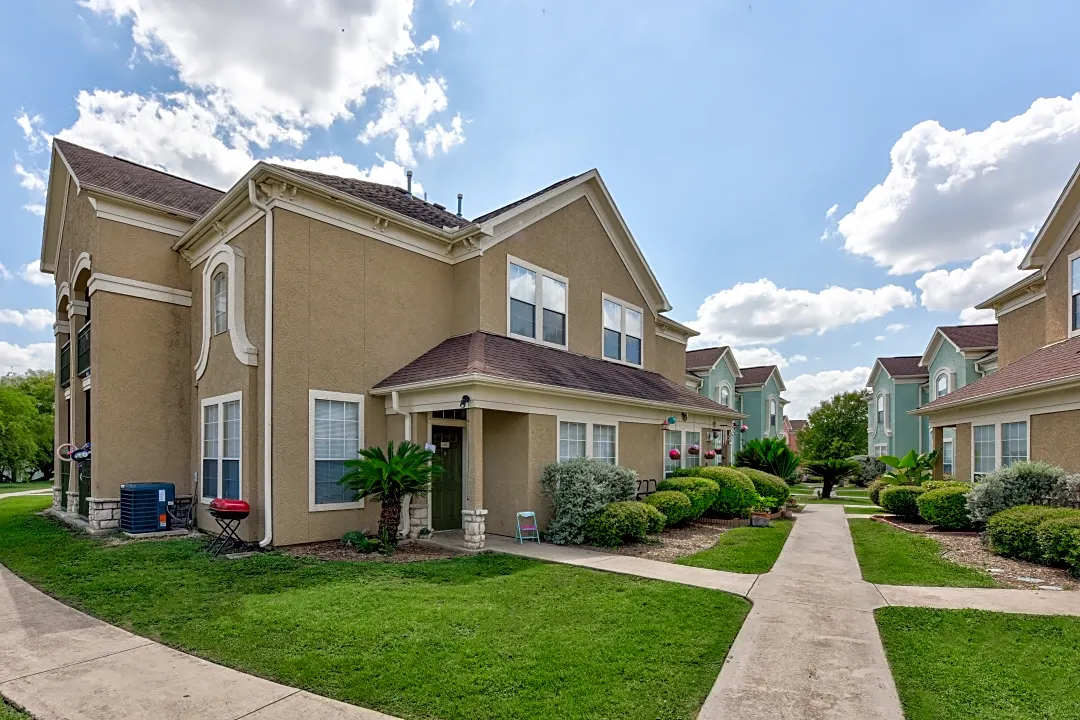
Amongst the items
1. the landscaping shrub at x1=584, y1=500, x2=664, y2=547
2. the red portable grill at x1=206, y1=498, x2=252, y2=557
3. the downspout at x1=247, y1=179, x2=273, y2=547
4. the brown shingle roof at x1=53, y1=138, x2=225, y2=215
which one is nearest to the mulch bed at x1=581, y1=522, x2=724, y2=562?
the landscaping shrub at x1=584, y1=500, x2=664, y2=547

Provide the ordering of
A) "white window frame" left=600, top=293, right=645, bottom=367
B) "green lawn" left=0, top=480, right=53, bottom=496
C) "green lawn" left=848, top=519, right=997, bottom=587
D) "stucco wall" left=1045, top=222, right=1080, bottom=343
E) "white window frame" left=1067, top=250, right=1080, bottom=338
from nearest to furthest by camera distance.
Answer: "green lawn" left=848, top=519, right=997, bottom=587 → "white window frame" left=1067, top=250, right=1080, bottom=338 → "stucco wall" left=1045, top=222, right=1080, bottom=343 → "white window frame" left=600, top=293, right=645, bottom=367 → "green lawn" left=0, top=480, right=53, bottom=496

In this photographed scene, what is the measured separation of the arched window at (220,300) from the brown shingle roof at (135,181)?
252 centimetres

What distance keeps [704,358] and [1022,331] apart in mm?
19569

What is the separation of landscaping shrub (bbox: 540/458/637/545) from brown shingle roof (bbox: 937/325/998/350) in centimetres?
2388

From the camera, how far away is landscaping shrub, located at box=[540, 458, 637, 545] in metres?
11.4

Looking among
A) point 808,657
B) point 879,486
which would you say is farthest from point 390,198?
point 879,486

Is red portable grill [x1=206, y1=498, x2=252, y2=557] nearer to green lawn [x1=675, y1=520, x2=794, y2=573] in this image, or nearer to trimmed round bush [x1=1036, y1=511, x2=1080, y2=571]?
green lawn [x1=675, y1=520, x2=794, y2=573]

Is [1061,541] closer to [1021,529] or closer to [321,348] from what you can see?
[1021,529]

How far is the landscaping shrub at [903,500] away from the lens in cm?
1594

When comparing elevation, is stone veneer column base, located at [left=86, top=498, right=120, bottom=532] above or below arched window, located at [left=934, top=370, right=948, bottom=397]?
below

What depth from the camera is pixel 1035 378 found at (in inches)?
490

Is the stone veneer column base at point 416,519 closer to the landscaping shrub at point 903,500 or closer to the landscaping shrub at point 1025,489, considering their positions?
the landscaping shrub at point 1025,489

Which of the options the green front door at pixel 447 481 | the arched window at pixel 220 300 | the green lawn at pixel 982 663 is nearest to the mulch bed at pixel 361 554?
the green front door at pixel 447 481

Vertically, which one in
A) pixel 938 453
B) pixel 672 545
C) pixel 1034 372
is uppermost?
pixel 1034 372
